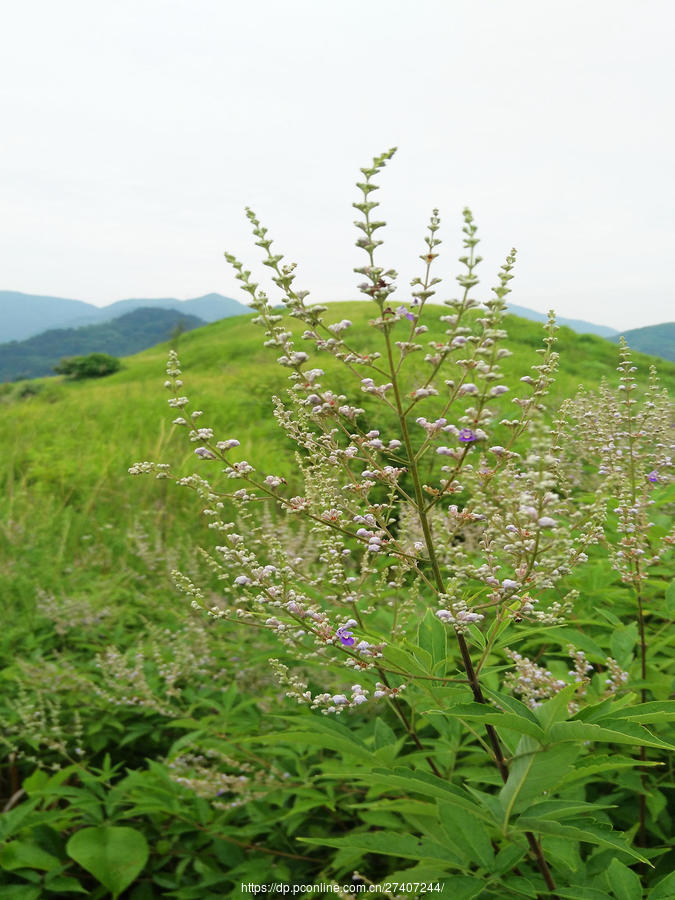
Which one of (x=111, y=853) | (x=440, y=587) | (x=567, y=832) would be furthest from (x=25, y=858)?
(x=567, y=832)

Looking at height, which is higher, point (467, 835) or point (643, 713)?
point (643, 713)

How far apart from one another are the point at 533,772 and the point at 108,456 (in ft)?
45.2

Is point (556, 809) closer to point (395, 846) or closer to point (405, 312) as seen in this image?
point (395, 846)

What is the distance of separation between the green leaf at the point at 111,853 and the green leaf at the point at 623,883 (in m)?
2.77

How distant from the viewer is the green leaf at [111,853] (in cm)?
353

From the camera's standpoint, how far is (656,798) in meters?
2.89

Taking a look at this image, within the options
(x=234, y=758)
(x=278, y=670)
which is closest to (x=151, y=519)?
(x=234, y=758)

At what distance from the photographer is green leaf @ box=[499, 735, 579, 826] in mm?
1733

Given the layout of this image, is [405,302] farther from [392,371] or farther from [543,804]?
Result: [543,804]

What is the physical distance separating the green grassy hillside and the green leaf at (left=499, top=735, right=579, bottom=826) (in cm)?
149

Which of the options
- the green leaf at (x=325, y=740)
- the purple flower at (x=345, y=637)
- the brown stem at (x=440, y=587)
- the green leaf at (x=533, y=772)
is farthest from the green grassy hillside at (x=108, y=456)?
the green leaf at (x=533, y=772)

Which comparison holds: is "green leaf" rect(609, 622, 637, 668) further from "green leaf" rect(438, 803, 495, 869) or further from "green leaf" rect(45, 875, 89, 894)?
"green leaf" rect(45, 875, 89, 894)

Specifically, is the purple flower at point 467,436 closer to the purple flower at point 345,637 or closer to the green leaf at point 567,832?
the purple flower at point 345,637

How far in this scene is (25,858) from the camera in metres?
3.60
